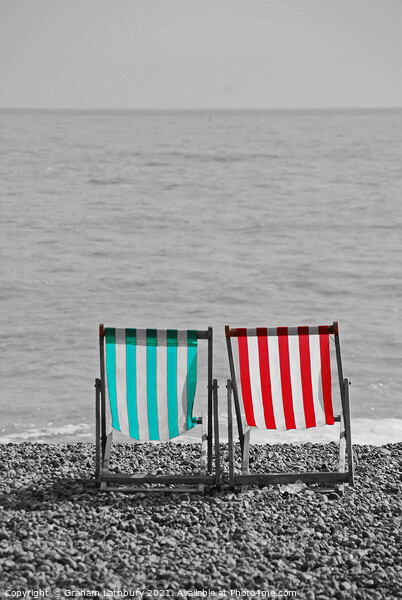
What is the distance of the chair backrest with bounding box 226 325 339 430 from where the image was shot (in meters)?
3.97

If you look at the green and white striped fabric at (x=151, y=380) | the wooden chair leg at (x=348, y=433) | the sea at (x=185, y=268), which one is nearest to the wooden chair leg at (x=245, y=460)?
the green and white striped fabric at (x=151, y=380)

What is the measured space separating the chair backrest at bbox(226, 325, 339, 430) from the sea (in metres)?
1.69

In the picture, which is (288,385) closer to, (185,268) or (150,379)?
(150,379)

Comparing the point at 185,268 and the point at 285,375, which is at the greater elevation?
the point at 185,268

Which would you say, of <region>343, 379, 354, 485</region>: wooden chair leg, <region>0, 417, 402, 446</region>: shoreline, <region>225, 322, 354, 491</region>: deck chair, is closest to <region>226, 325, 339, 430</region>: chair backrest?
<region>225, 322, 354, 491</region>: deck chair

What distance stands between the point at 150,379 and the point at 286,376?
686mm

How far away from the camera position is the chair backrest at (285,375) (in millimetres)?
3975

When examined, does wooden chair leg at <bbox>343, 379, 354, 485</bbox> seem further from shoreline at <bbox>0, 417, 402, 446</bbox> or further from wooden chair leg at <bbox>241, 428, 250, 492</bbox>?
shoreline at <bbox>0, 417, 402, 446</bbox>

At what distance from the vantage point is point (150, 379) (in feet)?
13.1

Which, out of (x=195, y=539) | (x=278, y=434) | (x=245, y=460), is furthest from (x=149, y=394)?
(x=278, y=434)

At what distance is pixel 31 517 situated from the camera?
3.48m

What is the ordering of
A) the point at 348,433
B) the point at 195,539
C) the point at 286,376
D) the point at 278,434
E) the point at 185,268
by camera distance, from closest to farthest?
the point at 195,539 < the point at 348,433 < the point at 286,376 < the point at 278,434 < the point at 185,268

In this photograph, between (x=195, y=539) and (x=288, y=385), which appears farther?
(x=288, y=385)

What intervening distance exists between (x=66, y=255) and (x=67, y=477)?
39.1 feet
